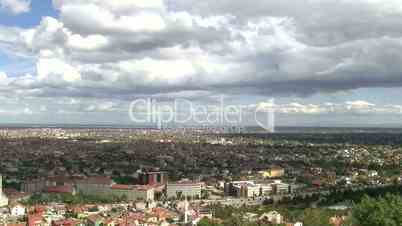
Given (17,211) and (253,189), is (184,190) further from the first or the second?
(17,211)

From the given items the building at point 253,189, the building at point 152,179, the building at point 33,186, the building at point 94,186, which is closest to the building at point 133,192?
the building at point 94,186

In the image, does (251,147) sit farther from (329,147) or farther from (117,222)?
(117,222)

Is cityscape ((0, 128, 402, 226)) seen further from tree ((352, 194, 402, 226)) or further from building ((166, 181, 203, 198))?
tree ((352, 194, 402, 226))

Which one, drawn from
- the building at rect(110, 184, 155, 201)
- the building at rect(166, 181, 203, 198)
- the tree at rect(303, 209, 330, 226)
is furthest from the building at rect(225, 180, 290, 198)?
the tree at rect(303, 209, 330, 226)

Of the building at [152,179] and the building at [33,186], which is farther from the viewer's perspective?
the building at [152,179]

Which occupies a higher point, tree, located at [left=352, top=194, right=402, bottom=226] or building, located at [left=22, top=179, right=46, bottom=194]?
tree, located at [left=352, top=194, right=402, bottom=226]

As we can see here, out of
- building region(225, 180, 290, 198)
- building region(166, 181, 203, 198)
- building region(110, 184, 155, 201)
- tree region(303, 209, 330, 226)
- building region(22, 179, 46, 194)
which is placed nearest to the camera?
tree region(303, 209, 330, 226)

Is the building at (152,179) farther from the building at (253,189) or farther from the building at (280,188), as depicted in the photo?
the building at (280,188)

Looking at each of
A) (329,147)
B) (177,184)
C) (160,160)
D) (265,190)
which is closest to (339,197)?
(265,190)
